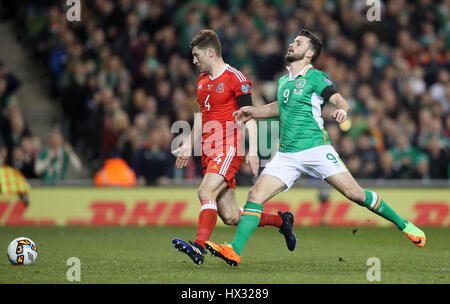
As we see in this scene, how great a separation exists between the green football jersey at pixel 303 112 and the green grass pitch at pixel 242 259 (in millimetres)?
1239

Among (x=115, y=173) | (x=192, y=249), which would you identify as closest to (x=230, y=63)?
(x=115, y=173)

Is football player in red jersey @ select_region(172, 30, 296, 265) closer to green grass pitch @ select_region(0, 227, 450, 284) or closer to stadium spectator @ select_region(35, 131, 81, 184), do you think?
green grass pitch @ select_region(0, 227, 450, 284)

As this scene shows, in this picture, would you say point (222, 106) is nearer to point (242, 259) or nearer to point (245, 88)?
point (245, 88)

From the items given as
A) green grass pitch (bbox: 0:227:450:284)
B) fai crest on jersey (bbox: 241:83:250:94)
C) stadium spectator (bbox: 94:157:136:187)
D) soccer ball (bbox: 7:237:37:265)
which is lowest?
green grass pitch (bbox: 0:227:450:284)

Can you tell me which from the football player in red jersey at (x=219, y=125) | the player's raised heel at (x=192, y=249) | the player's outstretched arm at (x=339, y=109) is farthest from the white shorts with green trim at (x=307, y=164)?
the player's raised heel at (x=192, y=249)

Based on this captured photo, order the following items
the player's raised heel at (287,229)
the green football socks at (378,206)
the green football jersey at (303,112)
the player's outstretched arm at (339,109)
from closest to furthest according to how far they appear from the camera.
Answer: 1. the player's outstretched arm at (339,109)
2. the green football jersey at (303,112)
3. the green football socks at (378,206)
4. the player's raised heel at (287,229)

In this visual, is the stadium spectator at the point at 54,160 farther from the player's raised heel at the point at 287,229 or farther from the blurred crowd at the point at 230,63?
the player's raised heel at the point at 287,229

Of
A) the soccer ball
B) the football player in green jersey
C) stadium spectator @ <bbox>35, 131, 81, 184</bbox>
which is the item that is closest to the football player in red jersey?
the football player in green jersey

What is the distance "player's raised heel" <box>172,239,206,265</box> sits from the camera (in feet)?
24.4

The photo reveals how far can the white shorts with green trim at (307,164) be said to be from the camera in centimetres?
798

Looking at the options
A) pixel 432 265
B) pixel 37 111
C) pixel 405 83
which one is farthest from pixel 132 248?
pixel 405 83

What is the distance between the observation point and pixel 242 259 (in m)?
8.85

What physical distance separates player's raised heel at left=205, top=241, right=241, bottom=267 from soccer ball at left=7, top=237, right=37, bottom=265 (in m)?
1.94
